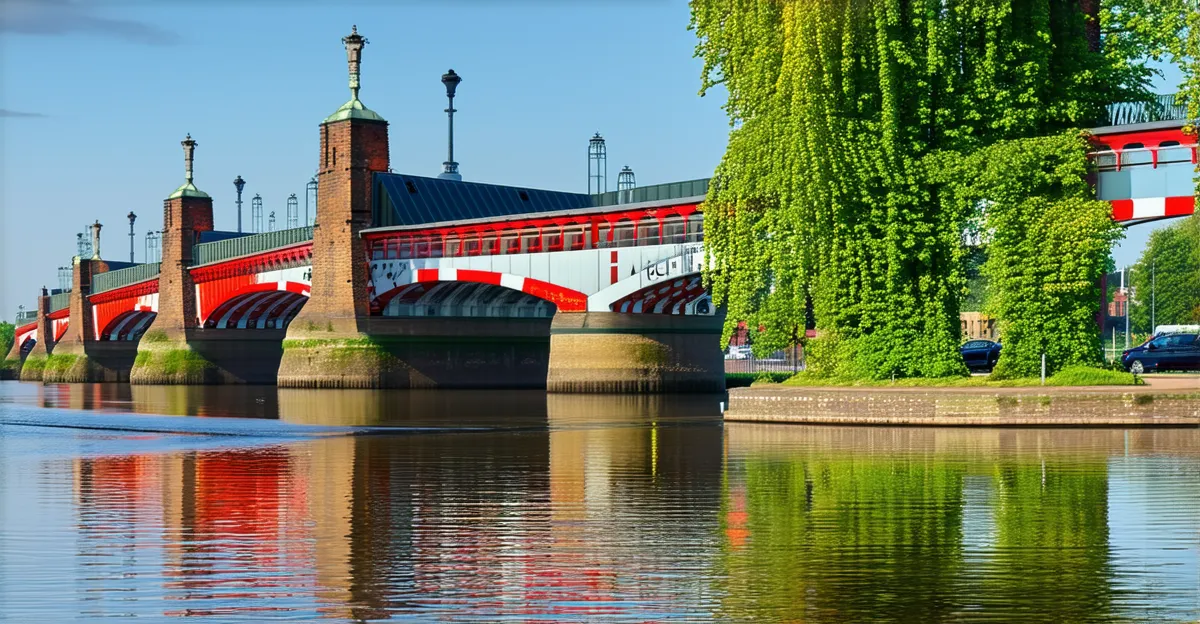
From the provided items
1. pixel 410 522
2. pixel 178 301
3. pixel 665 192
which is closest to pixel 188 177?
pixel 178 301

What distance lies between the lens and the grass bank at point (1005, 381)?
3772 centimetres

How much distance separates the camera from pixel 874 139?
39000 millimetres

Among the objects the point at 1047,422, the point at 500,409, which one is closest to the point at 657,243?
the point at 500,409

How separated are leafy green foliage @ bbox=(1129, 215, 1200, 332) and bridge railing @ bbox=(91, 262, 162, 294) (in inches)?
3030

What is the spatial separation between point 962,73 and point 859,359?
7775 millimetres

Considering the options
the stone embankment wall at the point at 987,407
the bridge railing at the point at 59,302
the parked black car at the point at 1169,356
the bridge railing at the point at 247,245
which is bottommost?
the stone embankment wall at the point at 987,407

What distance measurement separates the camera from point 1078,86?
40219 mm

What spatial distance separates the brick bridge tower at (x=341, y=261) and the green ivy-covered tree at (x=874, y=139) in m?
44.6

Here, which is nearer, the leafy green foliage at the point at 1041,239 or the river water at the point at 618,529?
the river water at the point at 618,529

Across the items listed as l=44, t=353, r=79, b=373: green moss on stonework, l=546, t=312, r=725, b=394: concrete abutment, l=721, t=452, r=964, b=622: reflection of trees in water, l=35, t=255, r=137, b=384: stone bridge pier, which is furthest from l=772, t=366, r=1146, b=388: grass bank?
l=44, t=353, r=79, b=373: green moss on stonework

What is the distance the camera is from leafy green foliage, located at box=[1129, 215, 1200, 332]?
406 ft

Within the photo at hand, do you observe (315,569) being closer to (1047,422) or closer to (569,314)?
(1047,422)

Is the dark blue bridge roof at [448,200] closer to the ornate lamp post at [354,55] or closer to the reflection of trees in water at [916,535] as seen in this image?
the ornate lamp post at [354,55]

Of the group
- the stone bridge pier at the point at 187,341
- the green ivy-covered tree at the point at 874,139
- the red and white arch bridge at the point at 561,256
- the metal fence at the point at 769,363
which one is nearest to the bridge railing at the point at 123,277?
the stone bridge pier at the point at 187,341
